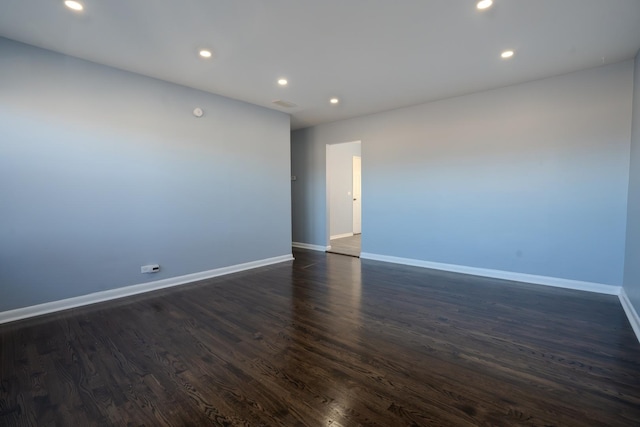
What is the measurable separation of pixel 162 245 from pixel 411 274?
11.8ft

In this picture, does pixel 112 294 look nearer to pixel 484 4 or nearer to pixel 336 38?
pixel 336 38

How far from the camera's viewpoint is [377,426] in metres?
1.53

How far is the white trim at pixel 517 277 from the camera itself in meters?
3.58

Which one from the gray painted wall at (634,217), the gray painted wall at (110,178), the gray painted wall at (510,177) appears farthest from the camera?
the gray painted wall at (510,177)

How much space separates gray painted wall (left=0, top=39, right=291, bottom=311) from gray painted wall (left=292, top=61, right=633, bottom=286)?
95.9 inches

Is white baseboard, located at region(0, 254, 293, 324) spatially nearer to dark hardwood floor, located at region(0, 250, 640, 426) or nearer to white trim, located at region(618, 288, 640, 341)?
dark hardwood floor, located at region(0, 250, 640, 426)

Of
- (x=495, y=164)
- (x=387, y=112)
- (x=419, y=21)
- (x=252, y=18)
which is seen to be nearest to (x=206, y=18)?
(x=252, y=18)

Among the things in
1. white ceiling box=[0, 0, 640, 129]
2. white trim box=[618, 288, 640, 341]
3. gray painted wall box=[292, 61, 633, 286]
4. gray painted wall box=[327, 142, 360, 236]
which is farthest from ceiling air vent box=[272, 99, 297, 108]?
→ white trim box=[618, 288, 640, 341]

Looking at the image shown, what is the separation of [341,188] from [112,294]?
231 inches

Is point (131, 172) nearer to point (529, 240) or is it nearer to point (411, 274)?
point (411, 274)

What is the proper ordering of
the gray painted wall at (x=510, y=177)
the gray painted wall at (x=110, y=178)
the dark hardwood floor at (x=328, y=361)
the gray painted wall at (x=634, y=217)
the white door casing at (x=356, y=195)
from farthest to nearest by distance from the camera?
the white door casing at (x=356, y=195) < the gray painted wall at (x=510, y=177) < the gray painted wall at (x=110, y=178) < the gray painted wall at (x=634, y=217) < the dark hardwood floor at (x=328, y=361)

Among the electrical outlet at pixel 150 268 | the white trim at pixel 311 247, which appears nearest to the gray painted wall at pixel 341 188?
the white trim at pixel 311 247

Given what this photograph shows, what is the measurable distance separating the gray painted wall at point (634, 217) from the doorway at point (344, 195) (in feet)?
15.7

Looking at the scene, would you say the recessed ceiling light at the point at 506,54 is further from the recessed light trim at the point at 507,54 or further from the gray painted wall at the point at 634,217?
the gray painted wall at the point at 634,217
